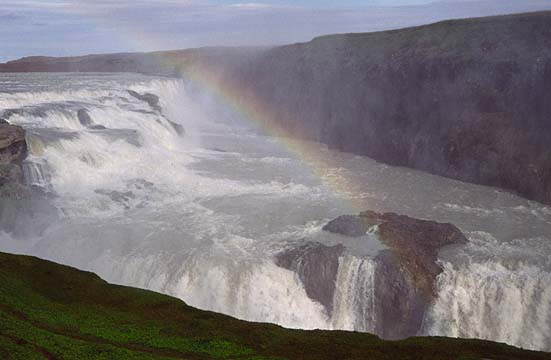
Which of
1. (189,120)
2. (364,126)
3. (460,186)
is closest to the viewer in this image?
(460,186)

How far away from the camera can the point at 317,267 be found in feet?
68.9

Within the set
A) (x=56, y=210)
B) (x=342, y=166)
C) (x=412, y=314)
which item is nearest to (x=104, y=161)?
(x=56, y=210)

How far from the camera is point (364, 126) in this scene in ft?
148

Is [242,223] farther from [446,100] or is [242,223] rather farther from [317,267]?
[446,100]

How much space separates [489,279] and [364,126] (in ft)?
85.8

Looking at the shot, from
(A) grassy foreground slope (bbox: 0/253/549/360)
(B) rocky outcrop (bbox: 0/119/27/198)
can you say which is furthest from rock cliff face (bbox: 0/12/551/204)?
(B) rocky outcrop (bbox: 0/119/27/198)

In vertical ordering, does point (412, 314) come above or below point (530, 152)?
below

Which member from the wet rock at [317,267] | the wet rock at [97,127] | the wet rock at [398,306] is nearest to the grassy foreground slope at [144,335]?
the wet rock at [398,306]

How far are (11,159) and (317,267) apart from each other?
49.4 feet

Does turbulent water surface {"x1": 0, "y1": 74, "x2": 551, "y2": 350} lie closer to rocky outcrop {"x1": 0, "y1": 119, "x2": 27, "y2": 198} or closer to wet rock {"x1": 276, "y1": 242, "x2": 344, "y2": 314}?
wet rock {"x1": 276, "y1": 242, "x2": 344, "y2": 314}

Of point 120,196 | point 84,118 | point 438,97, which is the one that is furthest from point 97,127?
point 438,97

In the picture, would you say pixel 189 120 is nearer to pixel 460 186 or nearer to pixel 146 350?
pixel 460 186

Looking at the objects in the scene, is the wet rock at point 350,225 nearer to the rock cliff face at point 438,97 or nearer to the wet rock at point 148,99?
the rock cliff face at point 438,97

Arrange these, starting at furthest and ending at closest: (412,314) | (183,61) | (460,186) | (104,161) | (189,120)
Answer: (183,61), (189,120), (460,186), (104,161), (412,314)
